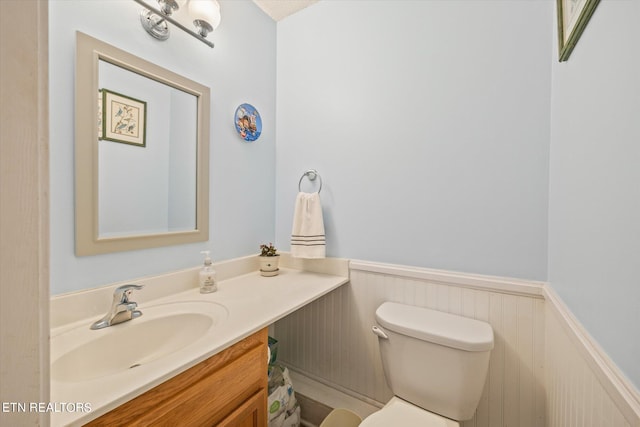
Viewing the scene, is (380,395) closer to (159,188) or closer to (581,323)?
(581,323)

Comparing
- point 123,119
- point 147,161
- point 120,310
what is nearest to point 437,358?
point 120,310

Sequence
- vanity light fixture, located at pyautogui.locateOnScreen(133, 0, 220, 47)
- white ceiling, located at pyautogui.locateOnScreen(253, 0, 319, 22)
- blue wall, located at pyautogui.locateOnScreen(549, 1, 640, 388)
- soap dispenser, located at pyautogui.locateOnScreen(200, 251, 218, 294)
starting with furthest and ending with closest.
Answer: white ceiling, located at pyautogui.locateOnScreen(253, 0, 319, 22)
soap dispenser, located at pyautogui.locateOnScreen(200, 251, 218, 294)
vanity light fixture, located at pyautogui.locateOnScreen(133, 0, 220, 47)
blue wall, located at pyautogui.locateOnScreen(549, 1, 640, 388)

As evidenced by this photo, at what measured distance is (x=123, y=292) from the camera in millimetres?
870

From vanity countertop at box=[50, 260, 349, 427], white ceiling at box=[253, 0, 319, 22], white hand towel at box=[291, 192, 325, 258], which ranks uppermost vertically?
white ceiling at box=[253, 0, 319, 22]

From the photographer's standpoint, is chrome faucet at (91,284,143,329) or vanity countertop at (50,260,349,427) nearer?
vanity countertop at (50,260,349,427)

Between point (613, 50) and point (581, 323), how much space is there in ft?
2.02

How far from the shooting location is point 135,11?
0.98 metres

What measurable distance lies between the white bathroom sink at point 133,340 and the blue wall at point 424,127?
75cm

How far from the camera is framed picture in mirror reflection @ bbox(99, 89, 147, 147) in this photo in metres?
0.92

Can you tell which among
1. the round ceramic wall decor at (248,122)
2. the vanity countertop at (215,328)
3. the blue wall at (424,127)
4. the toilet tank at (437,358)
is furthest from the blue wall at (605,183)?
the round ceramic wall decor at (248,122)

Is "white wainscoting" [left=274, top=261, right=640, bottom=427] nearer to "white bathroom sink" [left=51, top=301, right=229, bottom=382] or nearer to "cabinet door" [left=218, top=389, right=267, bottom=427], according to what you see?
"cabinet door" [left=218, top=389, right=267, bottom=427]

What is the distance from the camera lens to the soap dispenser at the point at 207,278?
1124mm

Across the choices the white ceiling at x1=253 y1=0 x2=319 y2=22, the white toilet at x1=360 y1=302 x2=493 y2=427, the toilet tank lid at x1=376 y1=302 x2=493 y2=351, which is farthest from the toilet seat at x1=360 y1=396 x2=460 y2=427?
the white ceiling at x1=253 y1=0 x2=319 y2=22

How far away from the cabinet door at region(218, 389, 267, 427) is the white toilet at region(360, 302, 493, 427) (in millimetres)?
351
